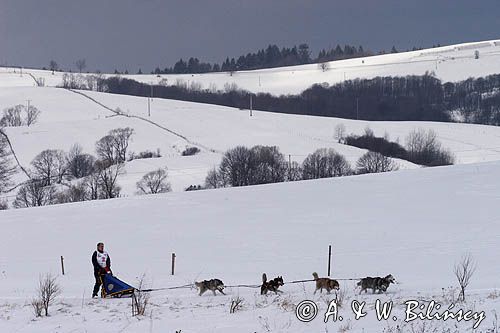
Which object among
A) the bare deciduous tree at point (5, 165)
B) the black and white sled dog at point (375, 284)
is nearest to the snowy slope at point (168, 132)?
the bare deciduous tree at point (5, 165)

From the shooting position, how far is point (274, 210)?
35719mm

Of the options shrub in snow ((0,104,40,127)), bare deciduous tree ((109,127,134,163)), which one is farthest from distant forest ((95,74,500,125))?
bare deciduous tree ((109,127,134,163))

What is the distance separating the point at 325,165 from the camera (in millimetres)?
78188

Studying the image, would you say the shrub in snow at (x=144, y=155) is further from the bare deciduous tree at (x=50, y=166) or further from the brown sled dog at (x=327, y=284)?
the brown sled dog at (x=327, y=284)

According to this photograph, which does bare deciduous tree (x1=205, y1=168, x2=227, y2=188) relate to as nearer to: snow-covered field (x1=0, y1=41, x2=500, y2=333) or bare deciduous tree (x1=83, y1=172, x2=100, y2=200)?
bare deciduous tree (x1=83, y1=172, x2=100, y2=200)

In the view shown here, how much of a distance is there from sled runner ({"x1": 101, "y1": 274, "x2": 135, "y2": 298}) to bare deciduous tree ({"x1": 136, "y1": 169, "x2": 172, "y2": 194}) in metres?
47.6

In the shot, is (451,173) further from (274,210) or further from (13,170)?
(13,170)

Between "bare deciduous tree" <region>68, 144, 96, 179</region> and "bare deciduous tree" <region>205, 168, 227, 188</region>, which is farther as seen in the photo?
"bare deciduous tree" <region>68, 144, 96, 179</region>

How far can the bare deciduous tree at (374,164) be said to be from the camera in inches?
3041

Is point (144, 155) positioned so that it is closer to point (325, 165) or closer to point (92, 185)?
point (92, 185)

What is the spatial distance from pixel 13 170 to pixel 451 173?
56173 mm

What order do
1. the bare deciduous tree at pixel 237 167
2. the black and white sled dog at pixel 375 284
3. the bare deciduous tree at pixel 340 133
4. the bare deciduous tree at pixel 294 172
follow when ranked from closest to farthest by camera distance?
the black and white sled dog at pixel 375 284 < the bare deciduous tree at pixel 237 167 < the bare deciduous tree at pixel 294 172 < the bare deciduous tree at pixel 340 133

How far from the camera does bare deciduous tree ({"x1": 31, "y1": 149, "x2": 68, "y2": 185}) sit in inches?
3061

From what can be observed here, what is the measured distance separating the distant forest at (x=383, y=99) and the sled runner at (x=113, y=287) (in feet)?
451
